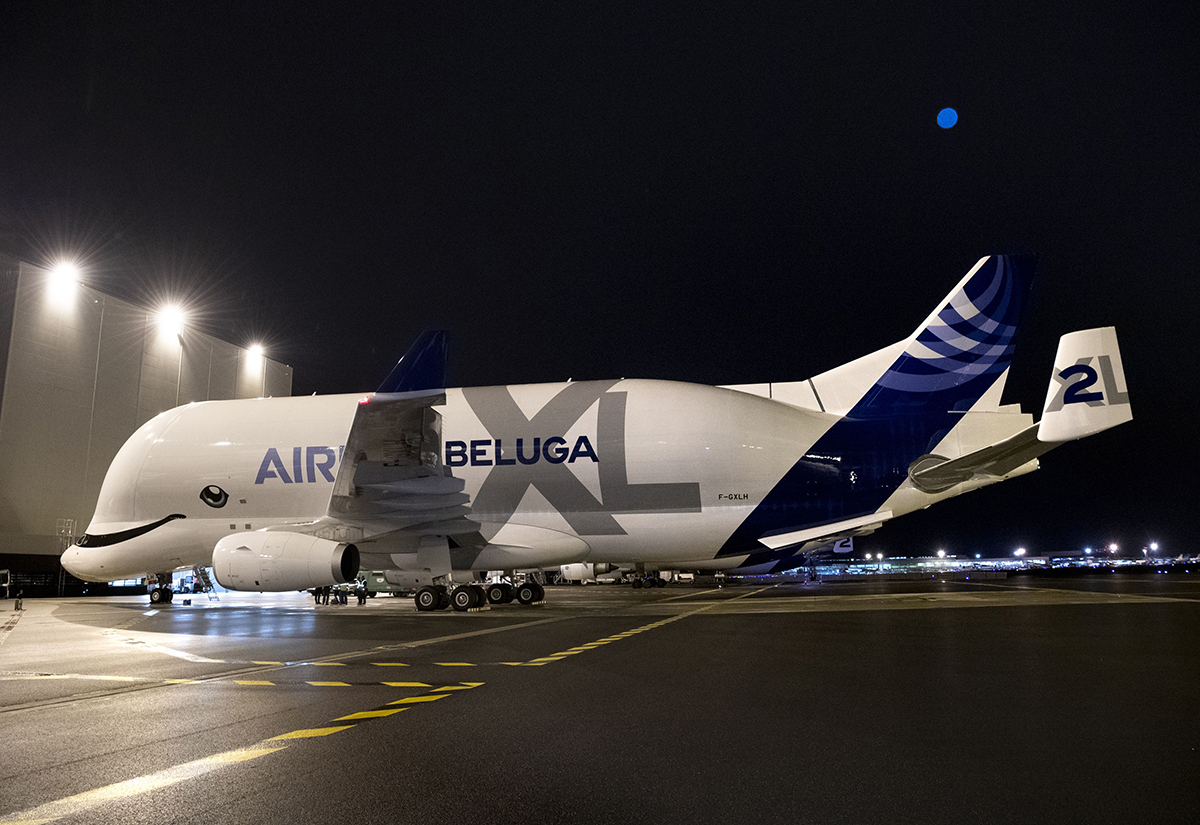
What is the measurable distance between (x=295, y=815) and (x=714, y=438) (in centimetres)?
1531

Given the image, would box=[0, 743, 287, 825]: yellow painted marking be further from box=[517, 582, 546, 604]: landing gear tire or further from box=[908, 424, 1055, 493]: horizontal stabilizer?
box=[517, 582, 546, 604]: landing gear tire

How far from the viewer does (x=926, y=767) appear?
4.26 m

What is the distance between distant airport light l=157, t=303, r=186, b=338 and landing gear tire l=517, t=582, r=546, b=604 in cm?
3452

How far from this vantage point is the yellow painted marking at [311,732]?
5.13 m

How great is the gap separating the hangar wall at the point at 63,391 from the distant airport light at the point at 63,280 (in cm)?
6

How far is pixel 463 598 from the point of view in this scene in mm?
19625

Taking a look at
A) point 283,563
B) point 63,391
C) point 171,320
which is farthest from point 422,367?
point 171,320

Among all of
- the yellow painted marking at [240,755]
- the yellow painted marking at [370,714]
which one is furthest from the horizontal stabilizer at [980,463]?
the yellow painted marking at [240,755]

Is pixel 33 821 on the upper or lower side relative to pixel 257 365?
lower

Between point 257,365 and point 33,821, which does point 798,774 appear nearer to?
point 33,821

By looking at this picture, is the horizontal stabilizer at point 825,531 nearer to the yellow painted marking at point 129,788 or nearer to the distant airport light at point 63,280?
the yellow painted marking at point 129,788

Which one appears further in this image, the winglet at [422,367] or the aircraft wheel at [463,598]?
the aircraft wheel at [463,598]

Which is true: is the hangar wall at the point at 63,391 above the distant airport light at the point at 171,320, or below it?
below

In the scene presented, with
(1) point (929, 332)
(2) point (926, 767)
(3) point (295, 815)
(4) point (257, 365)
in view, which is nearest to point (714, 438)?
(1) point (929, 332)
